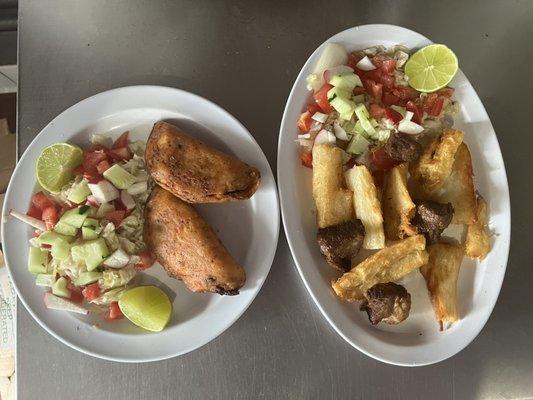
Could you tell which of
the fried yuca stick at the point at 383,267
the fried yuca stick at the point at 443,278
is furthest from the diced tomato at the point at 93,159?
the fried yuca stick at the point at 443,278

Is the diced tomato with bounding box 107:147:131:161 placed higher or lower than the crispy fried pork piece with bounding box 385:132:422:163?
lower

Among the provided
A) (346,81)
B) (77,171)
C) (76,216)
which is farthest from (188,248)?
(346,81)

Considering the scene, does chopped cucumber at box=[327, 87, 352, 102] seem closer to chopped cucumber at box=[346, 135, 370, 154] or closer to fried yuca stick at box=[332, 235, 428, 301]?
chopped cucumber at box=[346, 135, 370, 154]

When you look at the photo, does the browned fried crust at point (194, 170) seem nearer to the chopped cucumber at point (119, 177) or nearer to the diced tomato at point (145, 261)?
the chopped cucumber at point (119, 177)

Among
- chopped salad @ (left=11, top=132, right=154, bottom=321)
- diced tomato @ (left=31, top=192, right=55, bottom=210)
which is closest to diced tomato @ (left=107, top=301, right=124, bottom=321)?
chopped salad @ (left=11, top=132, right=154, bottom=321)

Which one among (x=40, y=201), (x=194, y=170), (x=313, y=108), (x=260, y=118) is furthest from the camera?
(x=260, y=118)

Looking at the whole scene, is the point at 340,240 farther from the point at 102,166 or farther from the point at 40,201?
the point at 40,201
